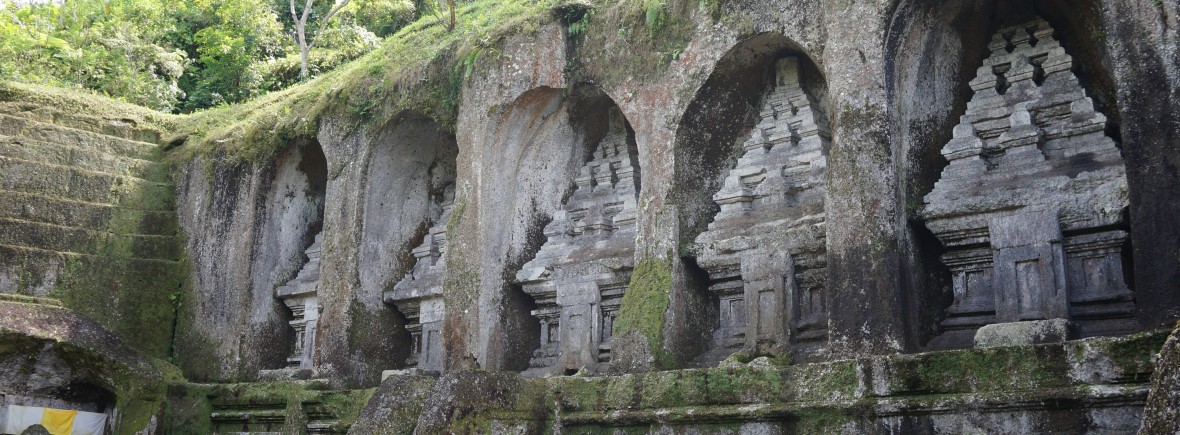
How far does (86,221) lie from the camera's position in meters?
14.5

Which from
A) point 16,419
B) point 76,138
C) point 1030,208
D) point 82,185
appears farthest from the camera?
point 76,138

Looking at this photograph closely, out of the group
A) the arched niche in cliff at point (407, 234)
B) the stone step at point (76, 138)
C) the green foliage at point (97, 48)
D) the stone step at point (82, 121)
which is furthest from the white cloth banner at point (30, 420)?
the green foliage at point (97, 48)

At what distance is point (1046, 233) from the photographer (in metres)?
8.22

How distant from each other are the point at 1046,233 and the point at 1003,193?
1.52 ft

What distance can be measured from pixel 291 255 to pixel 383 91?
9.26ft

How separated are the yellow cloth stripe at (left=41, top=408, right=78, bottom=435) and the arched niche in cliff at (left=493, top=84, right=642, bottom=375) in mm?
5649

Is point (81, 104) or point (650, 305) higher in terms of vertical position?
point (81, 104)

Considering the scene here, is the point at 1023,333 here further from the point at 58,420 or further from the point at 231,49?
the point at 231,49

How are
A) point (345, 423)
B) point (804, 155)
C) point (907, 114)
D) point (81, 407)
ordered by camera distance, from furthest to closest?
point (81, 407)
point (345, 423)
point (804, 155)
point (907, 114)

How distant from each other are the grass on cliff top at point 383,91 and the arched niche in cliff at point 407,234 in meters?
0.44

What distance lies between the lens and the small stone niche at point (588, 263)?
1116 cm

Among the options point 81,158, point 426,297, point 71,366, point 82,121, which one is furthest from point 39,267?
point 426,297

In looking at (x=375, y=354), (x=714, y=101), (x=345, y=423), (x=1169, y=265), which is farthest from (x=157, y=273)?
(x=1169, y=265)

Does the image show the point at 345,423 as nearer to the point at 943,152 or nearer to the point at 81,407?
the point at 81,407
